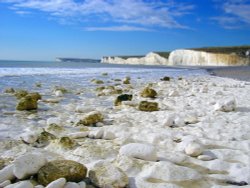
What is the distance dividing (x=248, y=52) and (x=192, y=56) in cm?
1780

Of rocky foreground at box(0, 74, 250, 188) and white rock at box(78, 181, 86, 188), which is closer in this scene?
white rock at box(78, 181, 86, 188)

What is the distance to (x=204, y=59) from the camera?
323 feet

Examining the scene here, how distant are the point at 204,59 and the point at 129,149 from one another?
99.2 meters

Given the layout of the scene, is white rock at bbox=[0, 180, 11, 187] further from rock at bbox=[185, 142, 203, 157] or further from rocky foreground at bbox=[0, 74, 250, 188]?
rock at bbox=[185, 142, 203, 157]

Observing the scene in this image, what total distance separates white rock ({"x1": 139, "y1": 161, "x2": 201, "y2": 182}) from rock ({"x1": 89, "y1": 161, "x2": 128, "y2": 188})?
30 centimetres

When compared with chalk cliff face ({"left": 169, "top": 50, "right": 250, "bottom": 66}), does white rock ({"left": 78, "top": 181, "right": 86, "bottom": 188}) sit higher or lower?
lower

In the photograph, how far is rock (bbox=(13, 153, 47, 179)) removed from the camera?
2576 millimetres

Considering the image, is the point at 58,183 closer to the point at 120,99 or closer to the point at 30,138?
the point at 30,138

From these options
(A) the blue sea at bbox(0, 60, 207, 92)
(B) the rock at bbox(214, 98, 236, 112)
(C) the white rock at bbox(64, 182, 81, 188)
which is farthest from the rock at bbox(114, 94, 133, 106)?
(A) the blue sea at bbox(0, 60, 207, 92)

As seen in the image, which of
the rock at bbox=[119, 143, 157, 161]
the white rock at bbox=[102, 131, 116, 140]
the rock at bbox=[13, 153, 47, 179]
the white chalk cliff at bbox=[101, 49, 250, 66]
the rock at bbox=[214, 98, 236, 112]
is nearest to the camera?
the rock at bbox=[13, 153, 47, 179]

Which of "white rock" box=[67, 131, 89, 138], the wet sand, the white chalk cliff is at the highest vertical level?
the white chalk cliff

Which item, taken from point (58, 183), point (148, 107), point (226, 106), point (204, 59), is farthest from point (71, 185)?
point (204, 59)

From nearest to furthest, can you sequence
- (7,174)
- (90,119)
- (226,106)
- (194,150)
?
(7,174)
(194,150)
(90,119)
(226,106)

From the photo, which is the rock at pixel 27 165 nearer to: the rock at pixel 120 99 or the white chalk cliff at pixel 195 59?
the rock at pixel 120 99
